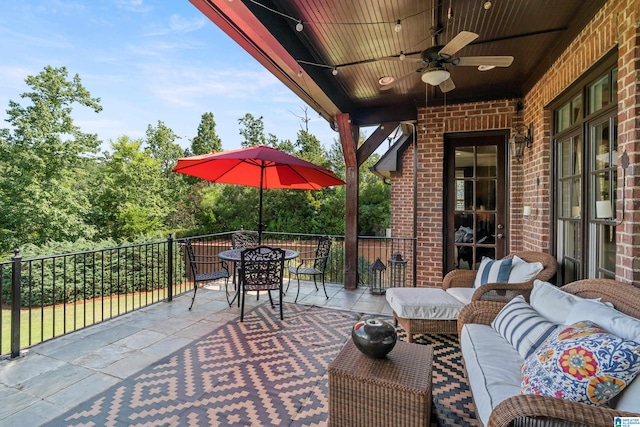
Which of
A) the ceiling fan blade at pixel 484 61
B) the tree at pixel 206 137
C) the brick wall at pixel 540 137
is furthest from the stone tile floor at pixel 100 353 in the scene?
the tree at pixel 206 137

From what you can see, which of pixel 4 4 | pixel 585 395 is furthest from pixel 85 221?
pixel 585 395

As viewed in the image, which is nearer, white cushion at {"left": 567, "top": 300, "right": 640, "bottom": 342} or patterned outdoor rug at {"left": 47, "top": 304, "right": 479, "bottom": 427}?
white cushion at {"left": 567, "top": 300, "right": 640, "bottom": 342}

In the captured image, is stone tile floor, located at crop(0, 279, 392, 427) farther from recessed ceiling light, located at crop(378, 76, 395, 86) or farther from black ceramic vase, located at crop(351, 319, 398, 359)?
recessed ceiling light, located at crop(378, 76, 395, 86)

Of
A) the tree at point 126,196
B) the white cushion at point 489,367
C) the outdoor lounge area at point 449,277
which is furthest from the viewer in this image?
the tree at point 126,196

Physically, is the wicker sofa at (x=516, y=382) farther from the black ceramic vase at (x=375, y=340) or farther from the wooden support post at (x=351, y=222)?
the wooden support post at (x=351, y=222)

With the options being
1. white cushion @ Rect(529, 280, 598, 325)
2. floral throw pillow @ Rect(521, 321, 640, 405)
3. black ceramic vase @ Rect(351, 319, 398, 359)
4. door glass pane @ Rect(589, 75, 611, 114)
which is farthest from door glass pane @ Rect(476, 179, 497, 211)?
black ceramic vase @ Rect(351, 319, 398, 359)

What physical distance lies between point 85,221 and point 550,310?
14.4m

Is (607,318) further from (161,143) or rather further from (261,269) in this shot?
(161,143)

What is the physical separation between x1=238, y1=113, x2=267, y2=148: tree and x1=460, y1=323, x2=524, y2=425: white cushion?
16915 mm

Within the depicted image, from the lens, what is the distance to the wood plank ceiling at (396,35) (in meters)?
2.31

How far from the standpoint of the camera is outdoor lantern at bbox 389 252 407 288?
4375mm

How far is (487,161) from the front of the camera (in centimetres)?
428

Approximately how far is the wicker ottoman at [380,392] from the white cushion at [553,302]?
795mm

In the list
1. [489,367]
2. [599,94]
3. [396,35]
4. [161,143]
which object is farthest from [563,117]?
[161,143]
